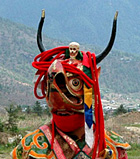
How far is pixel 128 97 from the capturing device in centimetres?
10738

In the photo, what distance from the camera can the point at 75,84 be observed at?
650 cm

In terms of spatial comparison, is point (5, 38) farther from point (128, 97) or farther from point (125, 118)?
point (125, 118)

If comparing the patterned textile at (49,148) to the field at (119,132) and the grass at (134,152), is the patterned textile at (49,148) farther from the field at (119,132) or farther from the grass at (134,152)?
the grass at (134,152)

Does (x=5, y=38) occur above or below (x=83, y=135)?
above

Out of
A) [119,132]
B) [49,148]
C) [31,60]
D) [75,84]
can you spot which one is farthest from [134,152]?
[31,60]

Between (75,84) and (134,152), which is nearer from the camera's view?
(75,84)

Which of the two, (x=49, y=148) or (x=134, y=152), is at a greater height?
(x=49, y=148)

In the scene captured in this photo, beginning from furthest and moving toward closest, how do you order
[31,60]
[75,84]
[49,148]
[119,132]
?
[31,60], [119,132], [49,148], [75,84]

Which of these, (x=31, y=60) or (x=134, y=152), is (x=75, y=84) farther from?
(x=31, y=60)

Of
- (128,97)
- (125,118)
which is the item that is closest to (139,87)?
(128,97)

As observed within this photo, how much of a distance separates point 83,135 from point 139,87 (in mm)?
108077

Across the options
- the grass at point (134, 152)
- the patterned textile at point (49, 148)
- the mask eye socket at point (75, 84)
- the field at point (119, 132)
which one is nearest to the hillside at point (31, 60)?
the field at point (119, 132)

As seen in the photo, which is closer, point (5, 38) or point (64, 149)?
point (64, 149)

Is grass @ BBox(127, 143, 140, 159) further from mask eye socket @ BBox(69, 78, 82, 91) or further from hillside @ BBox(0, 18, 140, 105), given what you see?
hillside @ BBox(0, 18, 140, 105)
